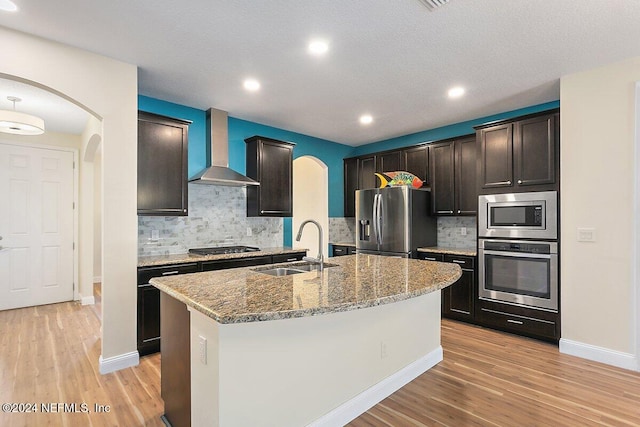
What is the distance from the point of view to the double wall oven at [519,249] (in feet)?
11.3

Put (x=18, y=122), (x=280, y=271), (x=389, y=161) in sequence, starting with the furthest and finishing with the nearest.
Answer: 1. (x=389, y=161)
2. (x=18, y=122)
3. (x=280, y=271)

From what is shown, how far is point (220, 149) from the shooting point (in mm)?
4250

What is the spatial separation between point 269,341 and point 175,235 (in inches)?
109

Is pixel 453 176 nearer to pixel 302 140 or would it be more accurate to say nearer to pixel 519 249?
pixel 519 249

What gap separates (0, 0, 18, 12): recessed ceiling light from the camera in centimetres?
215

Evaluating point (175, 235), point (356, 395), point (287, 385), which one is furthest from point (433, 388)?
point (175, 235)

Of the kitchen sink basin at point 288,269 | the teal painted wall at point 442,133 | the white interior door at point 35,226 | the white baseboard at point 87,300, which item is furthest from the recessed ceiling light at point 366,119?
the white baseboard at point 87,300

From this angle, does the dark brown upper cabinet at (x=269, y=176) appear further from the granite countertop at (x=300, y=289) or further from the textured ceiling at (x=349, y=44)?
the granite countertop at (x=300, y=289)

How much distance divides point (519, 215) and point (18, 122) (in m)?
5.76

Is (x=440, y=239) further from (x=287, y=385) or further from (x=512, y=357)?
(x=287, y=385)

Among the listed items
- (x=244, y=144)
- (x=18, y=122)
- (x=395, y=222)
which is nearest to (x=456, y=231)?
(x=395, y=222)

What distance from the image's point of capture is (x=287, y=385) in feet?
5.92

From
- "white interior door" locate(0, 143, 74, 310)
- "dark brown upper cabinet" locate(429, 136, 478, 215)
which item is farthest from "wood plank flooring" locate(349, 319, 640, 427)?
"white interior door" locate(0, 143, 74, 310)

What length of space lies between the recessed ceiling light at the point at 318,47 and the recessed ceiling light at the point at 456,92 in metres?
1.66
